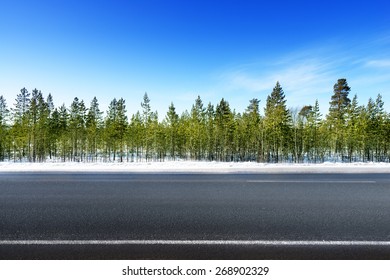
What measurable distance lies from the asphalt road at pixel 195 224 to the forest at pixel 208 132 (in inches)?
1424

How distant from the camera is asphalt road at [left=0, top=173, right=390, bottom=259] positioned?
9.86ft

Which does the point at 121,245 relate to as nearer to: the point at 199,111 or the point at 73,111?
the point at 199,111

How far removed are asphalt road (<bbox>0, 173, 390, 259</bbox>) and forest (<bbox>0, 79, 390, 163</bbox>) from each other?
3616cm

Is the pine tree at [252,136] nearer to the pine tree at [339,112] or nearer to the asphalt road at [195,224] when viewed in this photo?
the pine tree at [339,112]

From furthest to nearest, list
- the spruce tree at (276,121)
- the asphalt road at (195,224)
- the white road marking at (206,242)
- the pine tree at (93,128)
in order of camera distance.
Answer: the pine tree at (93,128)
the spruce tree at (276,121)
the white road marking at (206,242)
the asphalt road at (195,224)

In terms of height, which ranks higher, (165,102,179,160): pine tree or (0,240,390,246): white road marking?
(165,102,179,160): pine tree

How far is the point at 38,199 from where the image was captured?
5848 mm

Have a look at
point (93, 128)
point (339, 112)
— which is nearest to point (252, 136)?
point (339, 112)

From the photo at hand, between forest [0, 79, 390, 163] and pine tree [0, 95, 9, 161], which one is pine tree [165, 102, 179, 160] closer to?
forest [0, 79, 390, 163]

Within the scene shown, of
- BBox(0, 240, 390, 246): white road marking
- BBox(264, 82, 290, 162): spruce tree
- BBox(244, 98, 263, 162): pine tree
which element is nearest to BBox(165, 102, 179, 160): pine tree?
BBox(244, 98, 263, 162): pine tree

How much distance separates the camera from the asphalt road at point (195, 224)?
9.86 ft

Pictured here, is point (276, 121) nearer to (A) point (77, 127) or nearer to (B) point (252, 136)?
(B) point (252, 136)

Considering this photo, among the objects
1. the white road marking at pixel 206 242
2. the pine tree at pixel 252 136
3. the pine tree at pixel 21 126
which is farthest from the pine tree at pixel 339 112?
the pine tree at pixel 21 126
